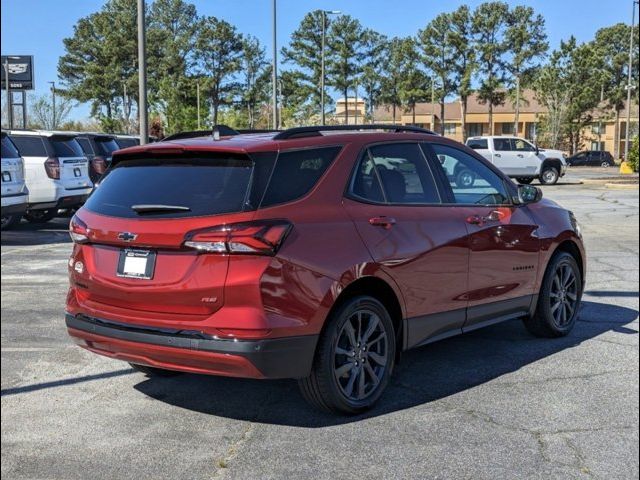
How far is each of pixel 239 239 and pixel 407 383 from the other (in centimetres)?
179

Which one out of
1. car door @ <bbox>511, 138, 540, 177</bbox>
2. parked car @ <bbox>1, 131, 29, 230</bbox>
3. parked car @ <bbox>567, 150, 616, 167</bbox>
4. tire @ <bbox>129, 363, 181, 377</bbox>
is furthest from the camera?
parked car @ <bbox>567, 150, 616, 167</bbox>

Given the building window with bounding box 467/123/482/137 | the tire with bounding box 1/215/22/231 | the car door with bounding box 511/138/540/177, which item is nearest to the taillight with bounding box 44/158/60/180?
the tire with bounding box 1/215/22/231

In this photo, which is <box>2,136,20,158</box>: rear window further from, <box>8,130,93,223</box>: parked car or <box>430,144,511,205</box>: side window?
<box>430,144,511,205</box>: side window

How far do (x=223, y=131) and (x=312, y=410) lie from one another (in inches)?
70.1

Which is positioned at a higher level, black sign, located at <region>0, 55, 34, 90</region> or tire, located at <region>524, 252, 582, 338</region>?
black sign, located at <region>0, 55, 34, 90</region>

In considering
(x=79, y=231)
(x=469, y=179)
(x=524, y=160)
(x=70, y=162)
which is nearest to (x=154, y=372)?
(x=79, y=231)

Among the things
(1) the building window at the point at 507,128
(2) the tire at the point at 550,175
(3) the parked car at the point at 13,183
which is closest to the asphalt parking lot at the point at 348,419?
(3) the parked car at the point at 13,183

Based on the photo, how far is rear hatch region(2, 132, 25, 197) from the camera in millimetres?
10914

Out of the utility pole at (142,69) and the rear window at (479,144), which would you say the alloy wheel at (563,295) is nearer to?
the utility pole at (142,69)

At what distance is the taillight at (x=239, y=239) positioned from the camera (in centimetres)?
361

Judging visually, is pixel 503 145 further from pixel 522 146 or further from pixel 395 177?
pixel 395 177

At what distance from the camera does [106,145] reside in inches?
688

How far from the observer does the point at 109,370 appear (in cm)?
502

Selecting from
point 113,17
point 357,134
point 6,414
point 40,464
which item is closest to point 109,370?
point 6,414
